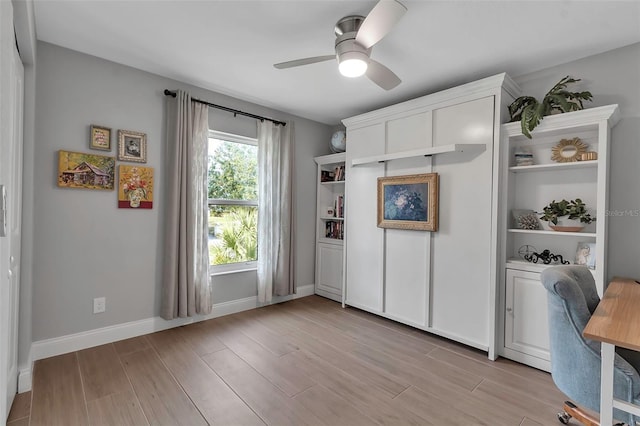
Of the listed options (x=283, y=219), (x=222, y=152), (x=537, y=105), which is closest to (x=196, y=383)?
(x=283, y=219)

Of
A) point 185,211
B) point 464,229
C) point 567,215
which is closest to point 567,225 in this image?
point 567,215

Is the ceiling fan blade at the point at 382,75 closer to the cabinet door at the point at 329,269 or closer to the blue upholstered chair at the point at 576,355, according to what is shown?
the blue upholstered chair at the point at 576,355

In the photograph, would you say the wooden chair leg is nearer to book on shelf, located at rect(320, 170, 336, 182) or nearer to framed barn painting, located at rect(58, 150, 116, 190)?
book on shelf, located at rect(320, 170, 336, 182)

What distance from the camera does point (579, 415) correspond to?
1688 millimetres

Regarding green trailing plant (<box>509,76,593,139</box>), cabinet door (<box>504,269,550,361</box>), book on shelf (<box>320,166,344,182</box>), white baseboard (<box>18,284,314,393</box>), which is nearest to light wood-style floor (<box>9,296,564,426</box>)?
white baseboard (<box>18,284,314,393</box>)

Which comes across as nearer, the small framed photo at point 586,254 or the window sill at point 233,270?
the small framed photo at point 586,254

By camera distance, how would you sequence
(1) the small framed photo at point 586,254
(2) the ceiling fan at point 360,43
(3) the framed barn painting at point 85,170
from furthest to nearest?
(3) the framed barn painting at point 85,170, (1) the small framed photo at point 586,254, (2) the ceiling fan at point 360,43

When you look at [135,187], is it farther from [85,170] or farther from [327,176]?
[327,176]

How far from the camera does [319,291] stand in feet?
14.2

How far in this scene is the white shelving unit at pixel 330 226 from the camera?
4.09 meters

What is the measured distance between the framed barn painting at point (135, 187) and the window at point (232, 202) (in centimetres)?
64

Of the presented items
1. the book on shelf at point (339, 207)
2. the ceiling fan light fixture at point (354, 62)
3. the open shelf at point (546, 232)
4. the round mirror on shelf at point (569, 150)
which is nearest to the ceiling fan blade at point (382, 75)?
the ceiling fan light fixture at point (354, 62)

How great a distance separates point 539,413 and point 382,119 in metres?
2.78

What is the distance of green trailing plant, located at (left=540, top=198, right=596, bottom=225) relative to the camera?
2.33 m
